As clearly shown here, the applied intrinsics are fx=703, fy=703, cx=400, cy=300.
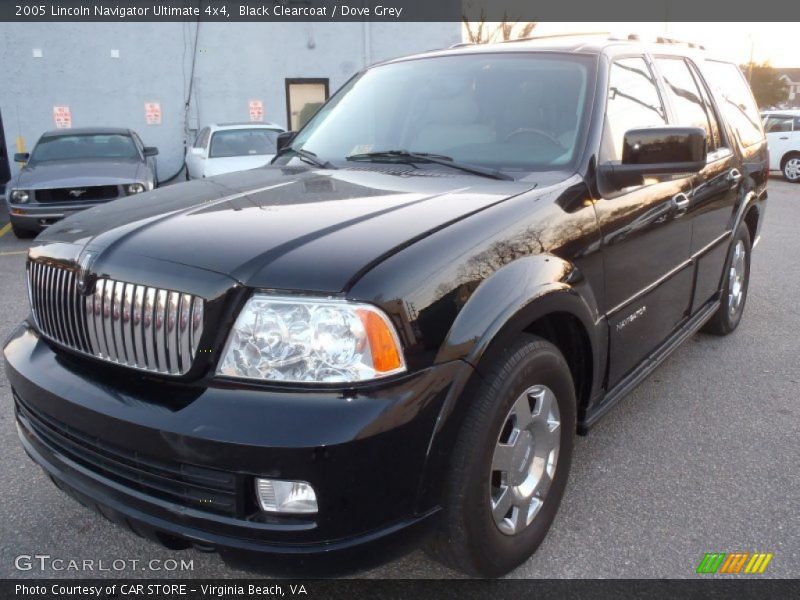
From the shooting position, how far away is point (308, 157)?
3.49 metres

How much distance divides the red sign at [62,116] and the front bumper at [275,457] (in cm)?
1595

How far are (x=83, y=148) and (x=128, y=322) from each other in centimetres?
942

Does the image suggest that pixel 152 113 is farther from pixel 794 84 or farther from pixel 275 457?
pixel 794 84

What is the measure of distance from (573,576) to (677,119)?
7.70 feet

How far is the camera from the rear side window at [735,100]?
4.33m

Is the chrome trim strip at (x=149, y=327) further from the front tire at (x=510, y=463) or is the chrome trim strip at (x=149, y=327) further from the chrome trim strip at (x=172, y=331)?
the front tire at (x=510, y=463)

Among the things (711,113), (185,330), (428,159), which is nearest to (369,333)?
(185,330)

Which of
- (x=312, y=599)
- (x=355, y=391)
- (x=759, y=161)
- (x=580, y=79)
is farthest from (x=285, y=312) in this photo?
(x=759, y=161)

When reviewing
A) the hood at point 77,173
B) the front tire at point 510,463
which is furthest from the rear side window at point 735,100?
the hood at point 77,173

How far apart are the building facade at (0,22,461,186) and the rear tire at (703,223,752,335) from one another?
12144 mm

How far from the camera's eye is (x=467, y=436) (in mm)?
2020

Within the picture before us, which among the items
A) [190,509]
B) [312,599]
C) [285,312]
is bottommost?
[312,599]

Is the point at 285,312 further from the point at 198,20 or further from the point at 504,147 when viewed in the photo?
the point at 198,20

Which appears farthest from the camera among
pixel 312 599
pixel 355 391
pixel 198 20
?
pixel 198 20
